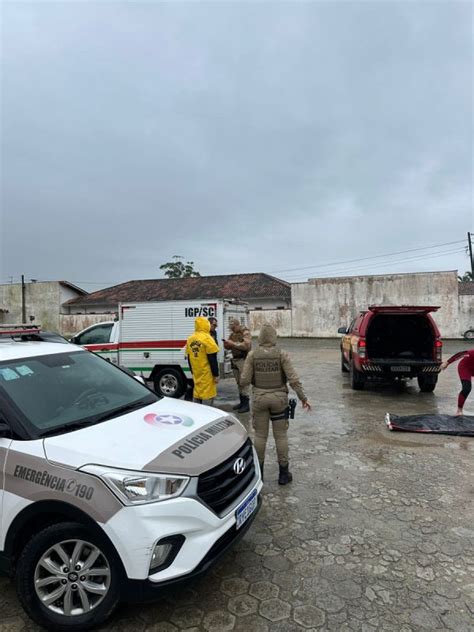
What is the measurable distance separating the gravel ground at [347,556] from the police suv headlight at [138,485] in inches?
20.0

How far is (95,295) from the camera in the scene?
4116 centimetres

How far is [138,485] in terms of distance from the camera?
232 centimetres

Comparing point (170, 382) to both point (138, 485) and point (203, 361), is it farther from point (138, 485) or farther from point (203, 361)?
point (138, 485)

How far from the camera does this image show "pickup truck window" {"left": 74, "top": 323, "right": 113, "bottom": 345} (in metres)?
9.95

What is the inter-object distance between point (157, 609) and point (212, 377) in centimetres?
391

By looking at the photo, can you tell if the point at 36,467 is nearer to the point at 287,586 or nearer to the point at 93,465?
the point at 93,465

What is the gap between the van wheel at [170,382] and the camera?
29.8ft

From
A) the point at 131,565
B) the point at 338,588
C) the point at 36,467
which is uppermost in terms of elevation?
the point at 36,467

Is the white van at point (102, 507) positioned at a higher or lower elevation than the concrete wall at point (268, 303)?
lower

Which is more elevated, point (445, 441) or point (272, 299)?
point (272, 299)

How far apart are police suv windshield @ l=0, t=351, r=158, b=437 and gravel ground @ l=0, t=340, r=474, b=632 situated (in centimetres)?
122

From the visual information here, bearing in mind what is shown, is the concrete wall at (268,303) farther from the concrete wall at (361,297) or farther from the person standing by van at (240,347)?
the person standing by van at (240,347)

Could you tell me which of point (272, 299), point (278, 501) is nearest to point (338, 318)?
point (272, 299)

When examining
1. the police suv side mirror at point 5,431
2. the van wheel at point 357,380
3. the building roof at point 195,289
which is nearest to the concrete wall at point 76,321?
the building roof at point 195,289
